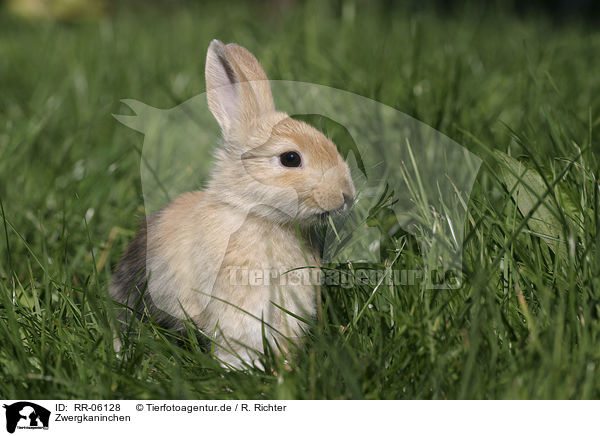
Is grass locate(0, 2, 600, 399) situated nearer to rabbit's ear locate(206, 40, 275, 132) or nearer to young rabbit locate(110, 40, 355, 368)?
young rabbit locate(110, 40, 355, 368)

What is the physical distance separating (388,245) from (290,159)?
47cm

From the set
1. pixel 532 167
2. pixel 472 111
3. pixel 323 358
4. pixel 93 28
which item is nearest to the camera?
pixel 323 358

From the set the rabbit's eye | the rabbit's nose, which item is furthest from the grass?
the rabbit's eye

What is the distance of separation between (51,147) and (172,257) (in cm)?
168

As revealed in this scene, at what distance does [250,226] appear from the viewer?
1765mm

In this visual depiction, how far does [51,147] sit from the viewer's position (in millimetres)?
3182

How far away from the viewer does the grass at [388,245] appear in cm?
151

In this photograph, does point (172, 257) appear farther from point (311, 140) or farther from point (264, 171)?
point (311, 140)

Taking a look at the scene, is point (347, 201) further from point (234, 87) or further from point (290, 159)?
point (234, 87)

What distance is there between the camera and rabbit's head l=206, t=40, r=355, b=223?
1.69 meters

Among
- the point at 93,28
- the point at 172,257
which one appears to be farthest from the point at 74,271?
the point at 93,28
